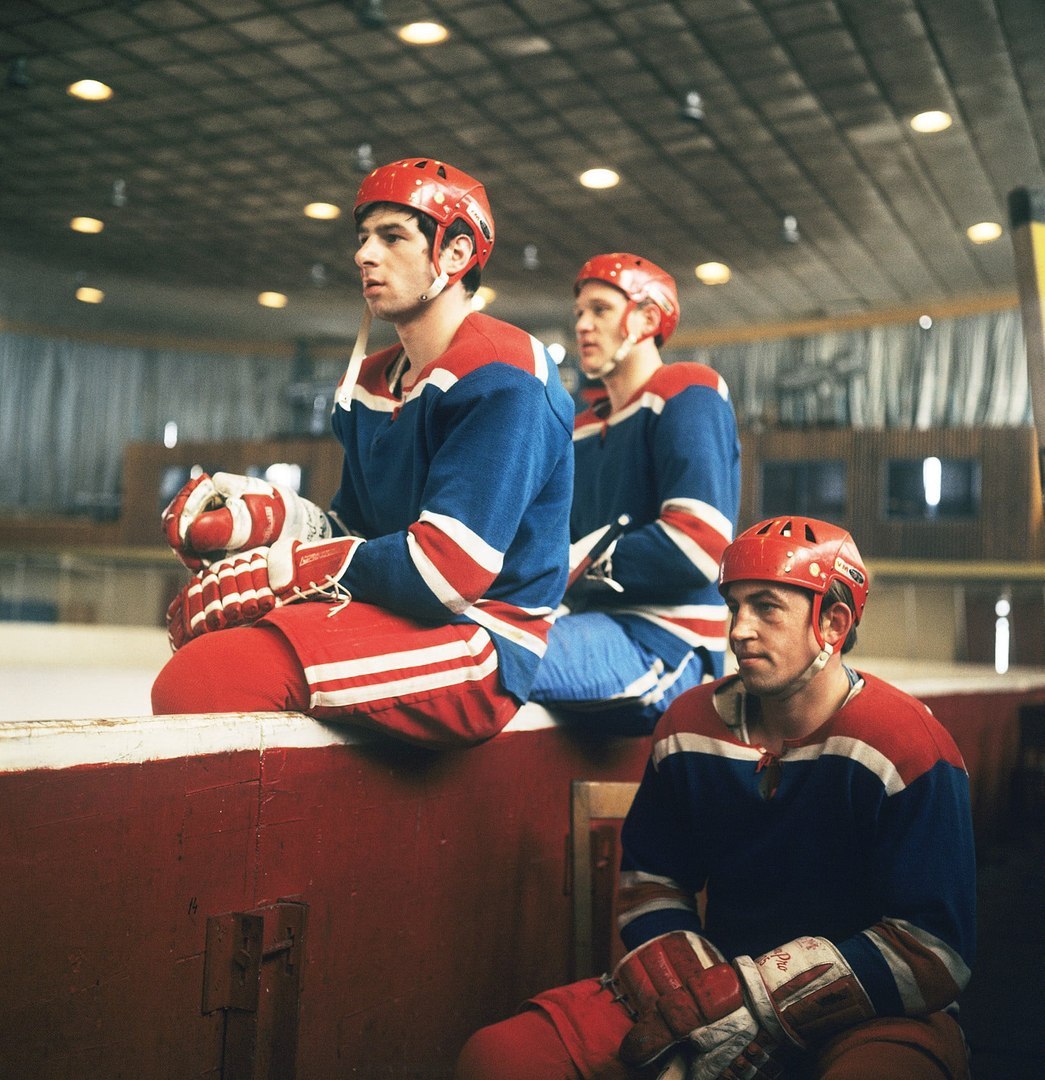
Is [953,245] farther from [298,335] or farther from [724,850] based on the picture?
[724,850]

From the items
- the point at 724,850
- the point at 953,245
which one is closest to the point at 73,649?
the point at 724,850

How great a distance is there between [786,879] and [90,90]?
8.22m

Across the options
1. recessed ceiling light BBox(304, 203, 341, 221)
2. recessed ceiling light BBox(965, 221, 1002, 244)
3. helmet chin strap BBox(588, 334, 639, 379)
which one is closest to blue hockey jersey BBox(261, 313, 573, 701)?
helmet chin strap BBox(588, 334, 639, 379)

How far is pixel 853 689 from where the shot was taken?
72.4 inches

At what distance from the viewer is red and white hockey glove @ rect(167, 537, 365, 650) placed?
1973 mm

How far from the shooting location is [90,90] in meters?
8.39

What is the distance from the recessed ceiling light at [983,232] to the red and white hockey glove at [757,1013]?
10152mm

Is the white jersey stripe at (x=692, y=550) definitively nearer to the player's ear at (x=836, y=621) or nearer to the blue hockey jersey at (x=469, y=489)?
the blue hockey jersey at (x=469, y=489)

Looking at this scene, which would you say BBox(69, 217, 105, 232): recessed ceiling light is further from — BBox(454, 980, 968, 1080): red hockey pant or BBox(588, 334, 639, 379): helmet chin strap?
BBox(454, 980, 968, 1080): red hockey pant

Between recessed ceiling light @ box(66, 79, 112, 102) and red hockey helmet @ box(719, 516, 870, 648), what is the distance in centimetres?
778

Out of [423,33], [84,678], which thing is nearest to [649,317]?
[84,678]

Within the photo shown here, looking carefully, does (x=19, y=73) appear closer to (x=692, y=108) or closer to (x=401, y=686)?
A: (x=692, y=108)

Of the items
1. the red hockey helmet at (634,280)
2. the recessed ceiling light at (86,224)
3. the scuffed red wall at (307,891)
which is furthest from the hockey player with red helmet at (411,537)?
the recessed ceiling light at (86,224)

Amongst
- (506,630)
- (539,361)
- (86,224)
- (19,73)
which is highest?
(86,224)
